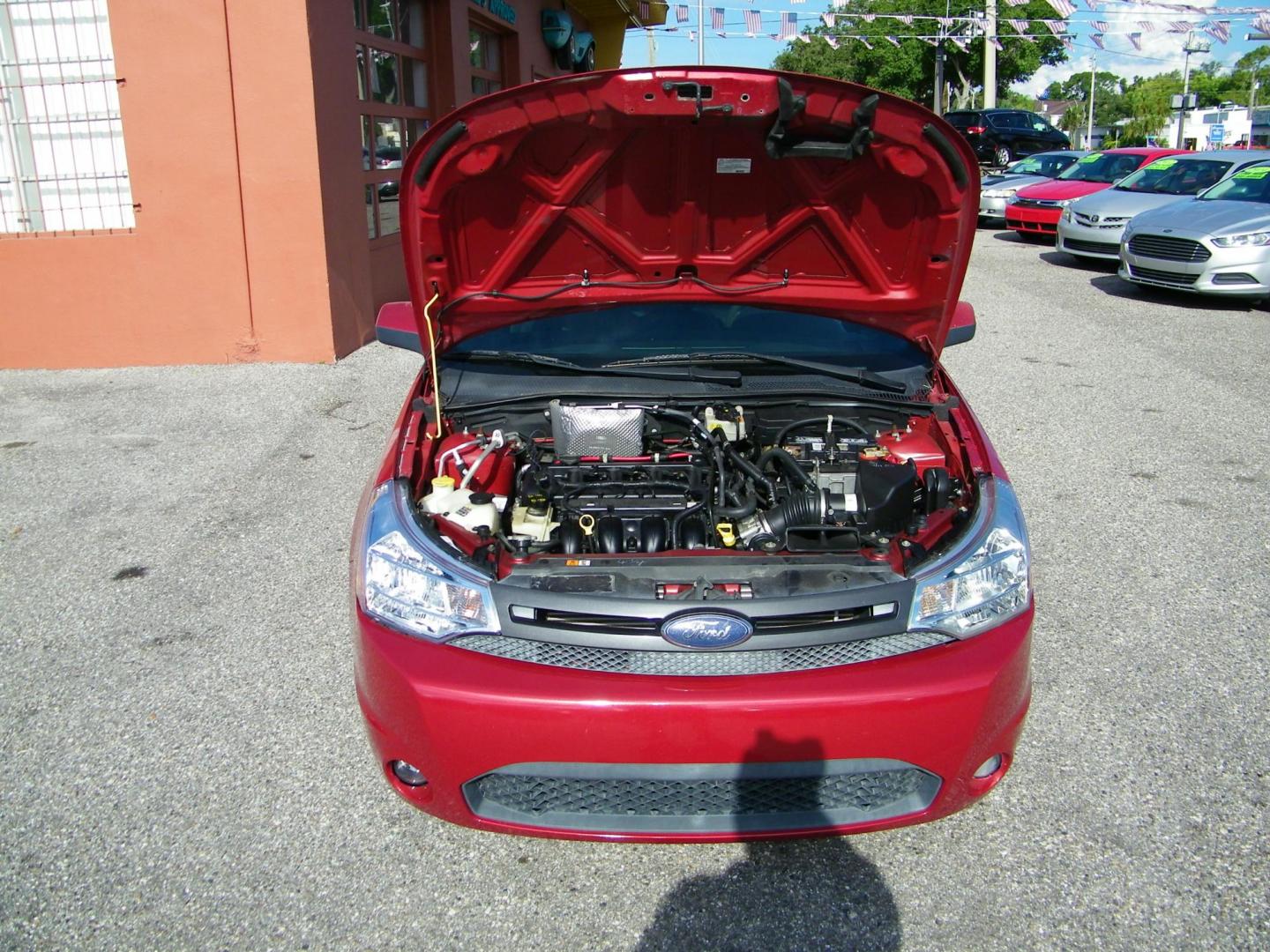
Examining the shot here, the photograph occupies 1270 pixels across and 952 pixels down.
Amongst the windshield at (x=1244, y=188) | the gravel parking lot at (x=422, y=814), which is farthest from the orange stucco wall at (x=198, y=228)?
the windshield at (x=1244, y=188)

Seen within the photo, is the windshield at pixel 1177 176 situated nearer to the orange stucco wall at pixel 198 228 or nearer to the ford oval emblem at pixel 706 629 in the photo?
the orange stucco wall at pixel 198 228

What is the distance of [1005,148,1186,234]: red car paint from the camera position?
15352mm

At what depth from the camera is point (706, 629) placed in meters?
2.41

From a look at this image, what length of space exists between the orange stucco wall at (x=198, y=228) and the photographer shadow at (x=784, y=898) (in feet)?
21.2

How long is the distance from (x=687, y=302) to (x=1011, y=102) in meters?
70.6

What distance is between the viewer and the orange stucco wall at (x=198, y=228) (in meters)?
7.45

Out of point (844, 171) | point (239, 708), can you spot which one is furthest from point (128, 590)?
point (844, 171)

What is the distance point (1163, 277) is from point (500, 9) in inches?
331

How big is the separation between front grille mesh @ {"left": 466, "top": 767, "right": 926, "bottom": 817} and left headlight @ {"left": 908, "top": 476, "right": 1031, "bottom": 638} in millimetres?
394

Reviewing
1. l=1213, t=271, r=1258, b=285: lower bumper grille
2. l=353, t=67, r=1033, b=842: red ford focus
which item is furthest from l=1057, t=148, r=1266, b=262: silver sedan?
l=353, t=67, r=1033, b=842: red ford focus

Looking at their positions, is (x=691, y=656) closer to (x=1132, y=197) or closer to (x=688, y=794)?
(x=688, y=794)

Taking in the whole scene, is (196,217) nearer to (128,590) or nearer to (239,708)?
(128,590)

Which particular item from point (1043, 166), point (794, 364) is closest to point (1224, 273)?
point (1043, 166)

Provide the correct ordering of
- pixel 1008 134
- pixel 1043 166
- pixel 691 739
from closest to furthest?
pixel 691 739, pixel 1043 166, pixel 1008 134
